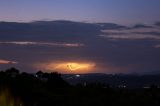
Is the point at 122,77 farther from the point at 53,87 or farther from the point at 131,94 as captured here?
the point at 131,94

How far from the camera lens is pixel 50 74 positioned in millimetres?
40750

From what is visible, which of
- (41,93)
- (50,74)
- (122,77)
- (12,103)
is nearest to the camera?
(12,103)

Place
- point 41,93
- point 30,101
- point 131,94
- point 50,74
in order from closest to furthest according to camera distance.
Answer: point 30,101
point 41,93
point 131,94
point 50,74

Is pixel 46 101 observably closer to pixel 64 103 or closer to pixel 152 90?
pixel 64 103

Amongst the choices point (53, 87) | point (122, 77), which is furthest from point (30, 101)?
point (122, 77)

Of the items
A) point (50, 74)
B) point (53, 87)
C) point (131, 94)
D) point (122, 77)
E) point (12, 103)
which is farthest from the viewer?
point (122, 77)

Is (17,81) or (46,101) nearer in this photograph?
(46,101)

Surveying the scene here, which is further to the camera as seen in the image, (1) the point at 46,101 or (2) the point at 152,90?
(2) the point at 152,90

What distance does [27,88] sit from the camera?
28.7m

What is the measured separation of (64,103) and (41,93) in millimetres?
1980

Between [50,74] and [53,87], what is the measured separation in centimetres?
473

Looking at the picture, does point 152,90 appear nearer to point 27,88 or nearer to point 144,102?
point 144,102

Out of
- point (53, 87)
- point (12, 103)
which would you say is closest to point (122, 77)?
point (53, 87)

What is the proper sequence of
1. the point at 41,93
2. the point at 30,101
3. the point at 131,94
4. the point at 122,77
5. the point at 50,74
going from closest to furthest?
the point at 30,101 → the point at 41,93 → the point at 131,94 → the point at 50,74 → the point at 122,77
